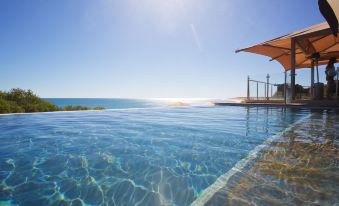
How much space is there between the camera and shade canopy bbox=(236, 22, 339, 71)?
32.4 ft

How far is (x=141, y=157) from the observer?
3.30 metres

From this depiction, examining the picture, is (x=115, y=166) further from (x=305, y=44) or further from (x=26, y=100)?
(x=26, y=100)

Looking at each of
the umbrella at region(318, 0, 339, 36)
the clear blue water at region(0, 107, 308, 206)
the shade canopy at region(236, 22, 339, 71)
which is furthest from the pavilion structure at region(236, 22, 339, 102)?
the clear blue water at region(0, 107, 308, 206)

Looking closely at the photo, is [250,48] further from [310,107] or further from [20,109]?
[20,109]

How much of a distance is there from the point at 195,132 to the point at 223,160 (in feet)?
6.55

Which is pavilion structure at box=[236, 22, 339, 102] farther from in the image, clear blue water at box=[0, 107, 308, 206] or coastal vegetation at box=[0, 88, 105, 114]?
coastal vegetation at box=[0, 88, 105, 114]

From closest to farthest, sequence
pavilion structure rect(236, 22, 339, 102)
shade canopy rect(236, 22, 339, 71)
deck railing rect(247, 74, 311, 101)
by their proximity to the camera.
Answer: shade canopy rect(236, 22, 339, 71) < pavilion structure rect(236, 22, 339, 102) < deck railing rect(247, 74, 311, 101)

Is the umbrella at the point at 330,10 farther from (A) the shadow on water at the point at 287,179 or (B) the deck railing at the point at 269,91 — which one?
(B) the deck railing at the point at 269,91

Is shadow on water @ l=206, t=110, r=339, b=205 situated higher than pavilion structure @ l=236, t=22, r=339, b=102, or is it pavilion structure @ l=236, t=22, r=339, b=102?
pavilion structure @ l=236, t=22, r=339, b=102

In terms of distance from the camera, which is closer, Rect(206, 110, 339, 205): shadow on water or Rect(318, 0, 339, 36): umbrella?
Rect(206, 110, 339, 205): shadow on water

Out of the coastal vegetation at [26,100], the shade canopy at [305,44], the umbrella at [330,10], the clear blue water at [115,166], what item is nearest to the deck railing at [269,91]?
the shade canopy at [305,44]

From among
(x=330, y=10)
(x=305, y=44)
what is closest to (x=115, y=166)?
(x=330, y=10)

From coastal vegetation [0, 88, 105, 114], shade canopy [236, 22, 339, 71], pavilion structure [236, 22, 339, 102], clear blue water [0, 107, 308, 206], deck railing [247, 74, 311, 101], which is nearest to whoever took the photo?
clear blue water [0, 107, 308, 206]

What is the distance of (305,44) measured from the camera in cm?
1192
